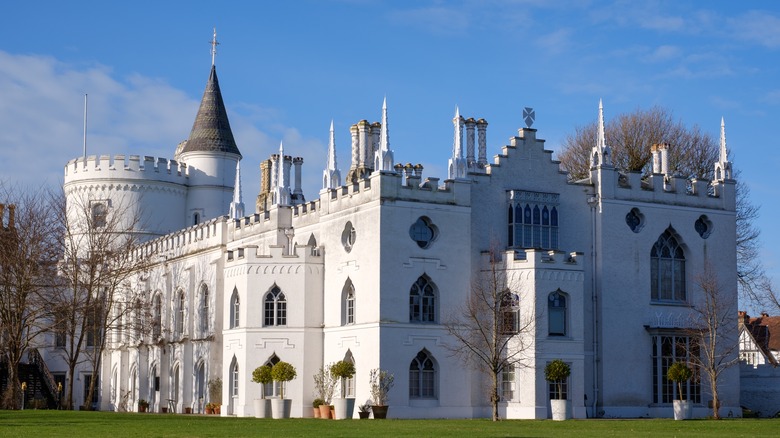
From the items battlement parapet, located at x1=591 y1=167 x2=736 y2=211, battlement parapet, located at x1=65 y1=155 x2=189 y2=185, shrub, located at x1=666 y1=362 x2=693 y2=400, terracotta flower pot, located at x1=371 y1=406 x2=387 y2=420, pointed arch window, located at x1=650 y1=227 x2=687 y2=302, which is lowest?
terracotta flower pot, located at x1=371 y1=406 x2=387 y2=420

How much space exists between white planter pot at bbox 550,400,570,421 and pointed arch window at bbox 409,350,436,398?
4.58 metres

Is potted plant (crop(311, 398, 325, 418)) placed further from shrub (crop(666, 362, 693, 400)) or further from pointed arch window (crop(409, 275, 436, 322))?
shrub (crop(666, 362, 693, 400))

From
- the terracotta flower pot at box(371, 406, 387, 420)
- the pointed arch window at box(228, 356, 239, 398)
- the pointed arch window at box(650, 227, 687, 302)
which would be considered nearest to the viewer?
the terracotta flower pot at box(371, 406, 387, 420)

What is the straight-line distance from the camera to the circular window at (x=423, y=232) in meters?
43.7

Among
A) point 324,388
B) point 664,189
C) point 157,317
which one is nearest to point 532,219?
point 664,189

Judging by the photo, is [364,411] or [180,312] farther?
[180,312]

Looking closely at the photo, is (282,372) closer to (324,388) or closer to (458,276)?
(324,388)

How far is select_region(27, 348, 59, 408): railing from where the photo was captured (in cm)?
6369

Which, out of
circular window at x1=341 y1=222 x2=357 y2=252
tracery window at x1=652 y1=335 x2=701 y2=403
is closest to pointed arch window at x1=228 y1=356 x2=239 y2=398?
circular window at x1=341 y1=222 x2=357 y2=252

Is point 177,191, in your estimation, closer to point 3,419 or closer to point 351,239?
point 351,239

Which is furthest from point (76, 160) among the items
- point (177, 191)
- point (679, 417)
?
point (679, 417)

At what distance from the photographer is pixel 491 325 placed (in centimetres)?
4325

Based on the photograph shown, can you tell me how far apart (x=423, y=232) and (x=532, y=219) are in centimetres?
502

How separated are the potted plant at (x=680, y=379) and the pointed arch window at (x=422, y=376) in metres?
8.73
